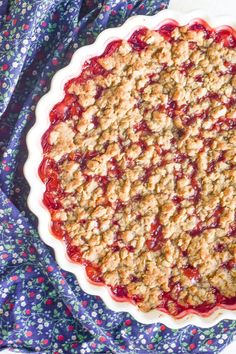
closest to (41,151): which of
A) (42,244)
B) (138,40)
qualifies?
(42,244)

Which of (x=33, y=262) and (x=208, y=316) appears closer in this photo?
(x=208, y=316)

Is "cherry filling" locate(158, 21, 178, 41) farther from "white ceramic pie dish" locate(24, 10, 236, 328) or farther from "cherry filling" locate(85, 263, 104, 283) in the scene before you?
"cherry filling" locate(85, 263, 104, 283)

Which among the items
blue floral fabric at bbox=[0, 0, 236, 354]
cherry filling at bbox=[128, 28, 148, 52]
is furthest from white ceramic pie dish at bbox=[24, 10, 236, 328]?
blue floral fabric at bbox=[0, 0, 236, 354]

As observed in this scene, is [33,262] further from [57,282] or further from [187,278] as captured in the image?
[187,278]

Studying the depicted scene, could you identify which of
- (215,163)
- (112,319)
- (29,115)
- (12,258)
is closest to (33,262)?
(12,258)

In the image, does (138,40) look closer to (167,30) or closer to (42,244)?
(167,30)
